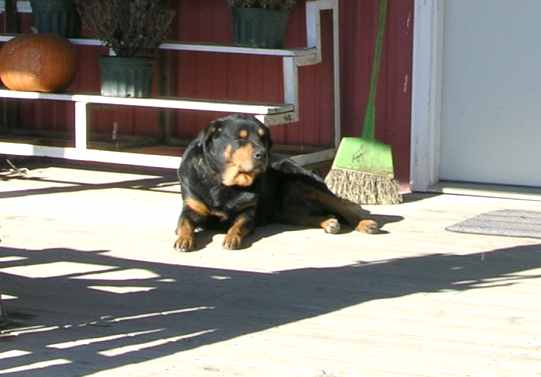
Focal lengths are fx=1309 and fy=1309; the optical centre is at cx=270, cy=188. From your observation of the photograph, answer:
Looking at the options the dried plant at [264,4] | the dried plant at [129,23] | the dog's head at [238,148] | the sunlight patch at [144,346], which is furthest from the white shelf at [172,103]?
the sunlight patch at [144,346]

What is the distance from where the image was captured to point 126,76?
890cm

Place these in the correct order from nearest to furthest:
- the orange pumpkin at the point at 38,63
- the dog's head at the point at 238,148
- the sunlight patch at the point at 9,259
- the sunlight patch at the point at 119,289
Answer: the sunlight patch at the point at 119,289 < the sunlight patch at the point at 9,259 < the dog's head at the point at 238,148 < the orange pumpkin at the point at 38,63

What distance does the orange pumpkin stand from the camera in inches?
354

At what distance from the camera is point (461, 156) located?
29.8 feet

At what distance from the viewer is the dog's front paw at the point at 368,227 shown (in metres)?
7.71

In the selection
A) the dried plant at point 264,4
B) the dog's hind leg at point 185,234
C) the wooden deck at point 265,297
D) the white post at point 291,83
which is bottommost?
the wooden deck at point 265,297

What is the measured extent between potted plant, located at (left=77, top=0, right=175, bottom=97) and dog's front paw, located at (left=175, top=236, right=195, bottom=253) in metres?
1.96

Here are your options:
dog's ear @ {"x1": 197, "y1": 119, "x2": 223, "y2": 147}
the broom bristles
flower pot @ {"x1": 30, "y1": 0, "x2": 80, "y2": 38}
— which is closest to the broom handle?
the broom bristles

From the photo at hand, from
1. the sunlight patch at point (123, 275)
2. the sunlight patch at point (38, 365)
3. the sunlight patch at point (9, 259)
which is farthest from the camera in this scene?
the sunlight patch at point (9, 259)

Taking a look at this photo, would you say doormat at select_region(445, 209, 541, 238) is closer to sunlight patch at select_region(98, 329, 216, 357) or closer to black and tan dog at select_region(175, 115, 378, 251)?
black and tan dog at select_region(175, 115, 378, 251)

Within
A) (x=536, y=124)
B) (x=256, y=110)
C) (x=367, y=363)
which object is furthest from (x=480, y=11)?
(x=367, y=363)

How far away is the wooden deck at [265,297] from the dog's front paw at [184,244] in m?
0.05

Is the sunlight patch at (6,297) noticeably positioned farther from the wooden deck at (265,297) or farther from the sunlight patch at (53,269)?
the sunlight patch at (53,269)

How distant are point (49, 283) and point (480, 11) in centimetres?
395
